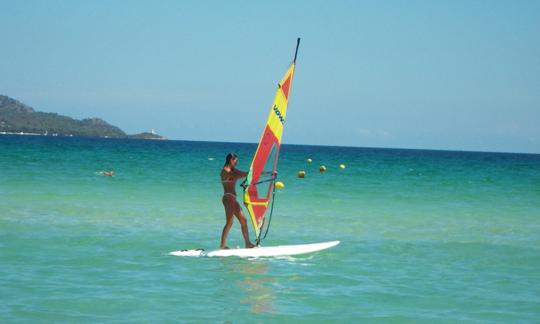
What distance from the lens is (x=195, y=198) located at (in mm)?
27297

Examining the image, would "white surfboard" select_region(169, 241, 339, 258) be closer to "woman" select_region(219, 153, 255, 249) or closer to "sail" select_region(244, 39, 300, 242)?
"woman" select_region(219, 153, 255, 249)

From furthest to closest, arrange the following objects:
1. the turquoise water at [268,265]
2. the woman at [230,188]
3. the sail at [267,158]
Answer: the sail at [267,158], the woman at [230,188], the turquoise water at [268,265]

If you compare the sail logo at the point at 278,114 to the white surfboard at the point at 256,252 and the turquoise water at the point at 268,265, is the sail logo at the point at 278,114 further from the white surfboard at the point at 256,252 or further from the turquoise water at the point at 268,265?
the turquoise water at the point at 268,265

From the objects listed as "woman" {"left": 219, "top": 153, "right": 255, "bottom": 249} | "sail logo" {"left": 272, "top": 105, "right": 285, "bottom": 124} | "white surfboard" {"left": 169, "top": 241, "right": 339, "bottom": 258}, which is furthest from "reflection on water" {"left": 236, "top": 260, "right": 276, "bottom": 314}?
"sail logo" {"left": 272, "top": 105, "right": 285, "bottom": 124}

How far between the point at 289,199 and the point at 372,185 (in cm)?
1078

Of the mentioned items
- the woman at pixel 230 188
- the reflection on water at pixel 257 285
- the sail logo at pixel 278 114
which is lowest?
the reflection on water at pixel 257 285

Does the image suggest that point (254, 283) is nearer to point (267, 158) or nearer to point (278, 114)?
point (267, 158)

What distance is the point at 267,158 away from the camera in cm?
1453

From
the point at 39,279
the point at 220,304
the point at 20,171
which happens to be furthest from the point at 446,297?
the point at 20,171

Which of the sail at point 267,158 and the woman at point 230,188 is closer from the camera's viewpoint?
the woman at point 230,188

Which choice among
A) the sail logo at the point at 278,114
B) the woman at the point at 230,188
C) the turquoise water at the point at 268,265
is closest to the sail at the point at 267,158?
the sail logo at the point at 278,114

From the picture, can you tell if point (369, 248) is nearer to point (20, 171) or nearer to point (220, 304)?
point (220, 304)

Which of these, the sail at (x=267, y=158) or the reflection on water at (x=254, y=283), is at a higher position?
the sail at (x=267, y=158)

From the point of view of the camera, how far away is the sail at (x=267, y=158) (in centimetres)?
1420
